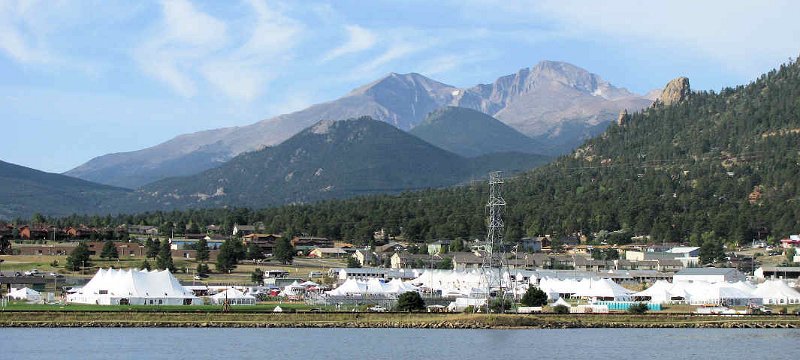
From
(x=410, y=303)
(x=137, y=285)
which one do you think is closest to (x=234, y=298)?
(x=137, y=285)

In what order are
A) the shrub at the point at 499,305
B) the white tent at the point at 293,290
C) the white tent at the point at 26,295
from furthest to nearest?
the white tent at the point at 293,290, the white tent at the point at 26,295, the shrub at the point at 499,305

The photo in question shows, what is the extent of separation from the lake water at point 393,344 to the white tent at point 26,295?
874 inches

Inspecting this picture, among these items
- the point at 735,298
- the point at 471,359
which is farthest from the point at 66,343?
the point at 735,298

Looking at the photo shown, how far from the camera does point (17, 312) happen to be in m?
92.7

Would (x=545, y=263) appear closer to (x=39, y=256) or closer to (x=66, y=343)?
(x=39, y=256)

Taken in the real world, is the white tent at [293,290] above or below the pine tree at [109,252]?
below

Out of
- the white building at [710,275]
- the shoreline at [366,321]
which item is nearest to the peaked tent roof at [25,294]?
the shoreline at [366,321]

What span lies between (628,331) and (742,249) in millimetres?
93449

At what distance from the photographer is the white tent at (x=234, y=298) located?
4311 inches

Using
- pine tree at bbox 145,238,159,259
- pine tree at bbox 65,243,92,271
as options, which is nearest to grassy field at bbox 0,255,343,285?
pine tree at bbox 65,243,92,271

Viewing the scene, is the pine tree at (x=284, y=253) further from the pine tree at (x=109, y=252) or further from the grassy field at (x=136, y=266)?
the pine tree at (x=109, y=252)

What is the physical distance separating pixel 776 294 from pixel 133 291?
56202 mm

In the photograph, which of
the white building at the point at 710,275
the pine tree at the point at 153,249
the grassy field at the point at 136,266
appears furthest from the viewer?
the pine tree at the point at 153,249

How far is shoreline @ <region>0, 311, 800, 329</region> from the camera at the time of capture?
91.8 m
